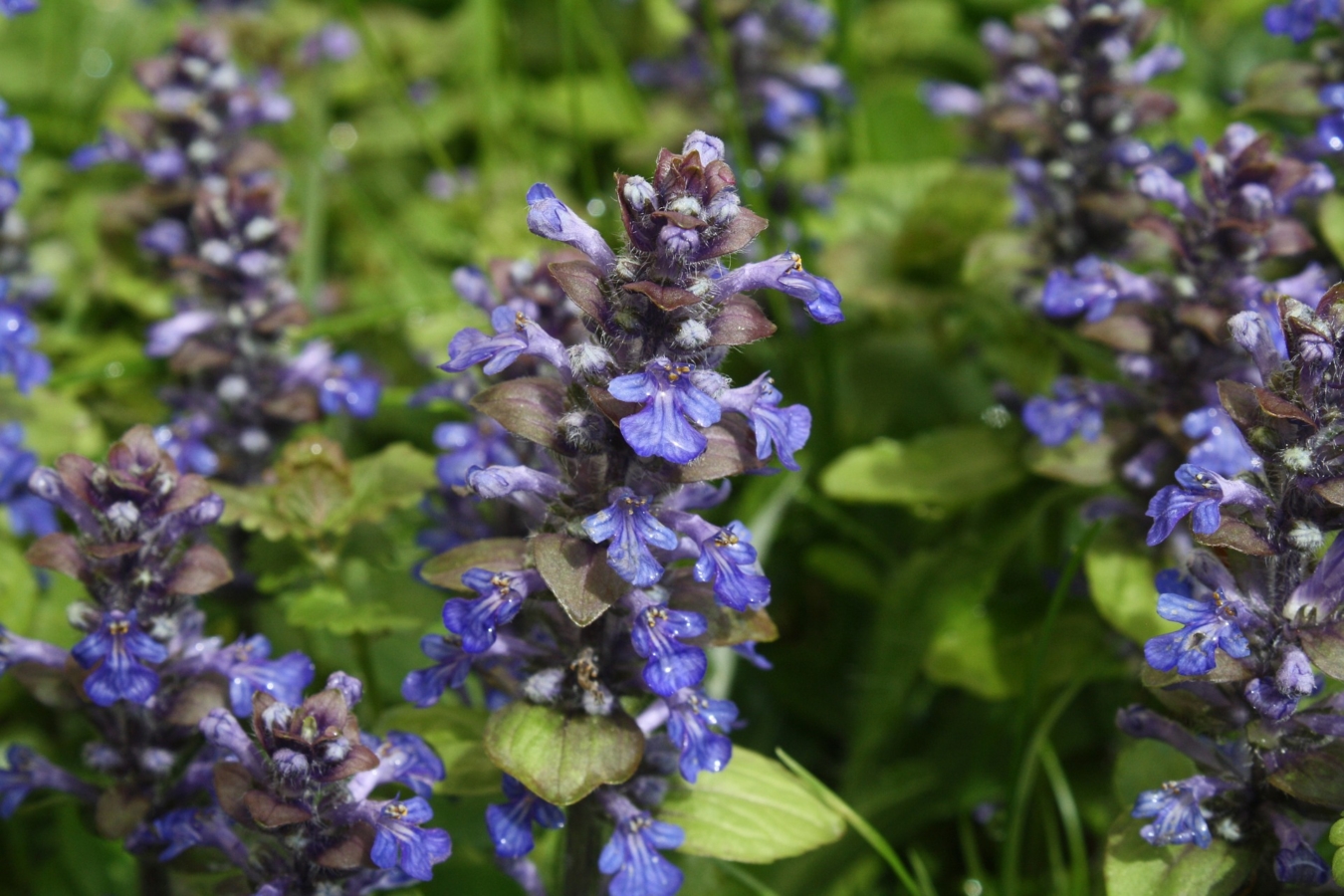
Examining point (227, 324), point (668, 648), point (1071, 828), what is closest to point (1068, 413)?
point (1071, 828)

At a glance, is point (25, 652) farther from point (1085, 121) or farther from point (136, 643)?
point (1085, 121)

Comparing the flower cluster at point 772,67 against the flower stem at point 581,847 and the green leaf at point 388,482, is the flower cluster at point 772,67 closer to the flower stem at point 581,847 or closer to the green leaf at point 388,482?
the green leaf at point 388,482

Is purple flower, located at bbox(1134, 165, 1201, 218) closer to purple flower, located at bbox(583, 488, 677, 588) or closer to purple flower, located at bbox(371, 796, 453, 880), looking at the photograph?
purple flower, located at bbox(583, 488, 677, 588)

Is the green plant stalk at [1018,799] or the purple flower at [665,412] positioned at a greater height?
the purple flower at [665,412]

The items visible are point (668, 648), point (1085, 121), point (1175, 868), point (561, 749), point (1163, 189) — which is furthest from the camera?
point (1085, 121)

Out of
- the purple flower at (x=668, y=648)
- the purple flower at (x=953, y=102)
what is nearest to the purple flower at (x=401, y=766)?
the purple flower at (x=668, y=648)
